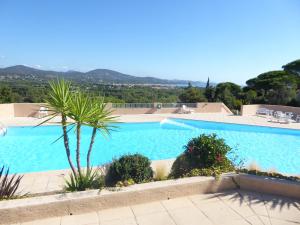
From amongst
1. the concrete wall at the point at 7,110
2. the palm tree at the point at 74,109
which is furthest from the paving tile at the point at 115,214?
the concrete wall at the point at 7,110

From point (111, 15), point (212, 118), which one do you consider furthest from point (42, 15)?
point (212, 118)

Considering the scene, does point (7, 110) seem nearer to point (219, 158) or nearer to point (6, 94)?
point (6, 94)

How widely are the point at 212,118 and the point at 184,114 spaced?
2.06 meters

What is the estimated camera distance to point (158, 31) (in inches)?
1044

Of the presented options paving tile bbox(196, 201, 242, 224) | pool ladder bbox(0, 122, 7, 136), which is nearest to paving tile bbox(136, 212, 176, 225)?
paving tile bbox(196, 201, 242, 224)

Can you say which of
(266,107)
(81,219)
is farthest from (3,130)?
(266,107)

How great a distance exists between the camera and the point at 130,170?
4.39 meters

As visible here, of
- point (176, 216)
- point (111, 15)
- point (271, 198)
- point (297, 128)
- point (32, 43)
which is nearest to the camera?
point (176, 216)

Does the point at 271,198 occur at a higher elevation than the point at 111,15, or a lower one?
lower

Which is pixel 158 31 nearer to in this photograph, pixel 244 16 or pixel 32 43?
pixel 244 16

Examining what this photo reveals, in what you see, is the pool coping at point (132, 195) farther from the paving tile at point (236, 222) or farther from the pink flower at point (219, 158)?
the paving tile at point (236, 222)

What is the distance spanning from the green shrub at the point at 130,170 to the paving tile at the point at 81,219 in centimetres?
113

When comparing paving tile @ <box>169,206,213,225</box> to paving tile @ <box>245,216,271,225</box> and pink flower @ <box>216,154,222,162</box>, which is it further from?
pink flower @ <box>216,154,222,162</box>

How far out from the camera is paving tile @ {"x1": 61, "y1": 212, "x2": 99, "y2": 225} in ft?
10.0
